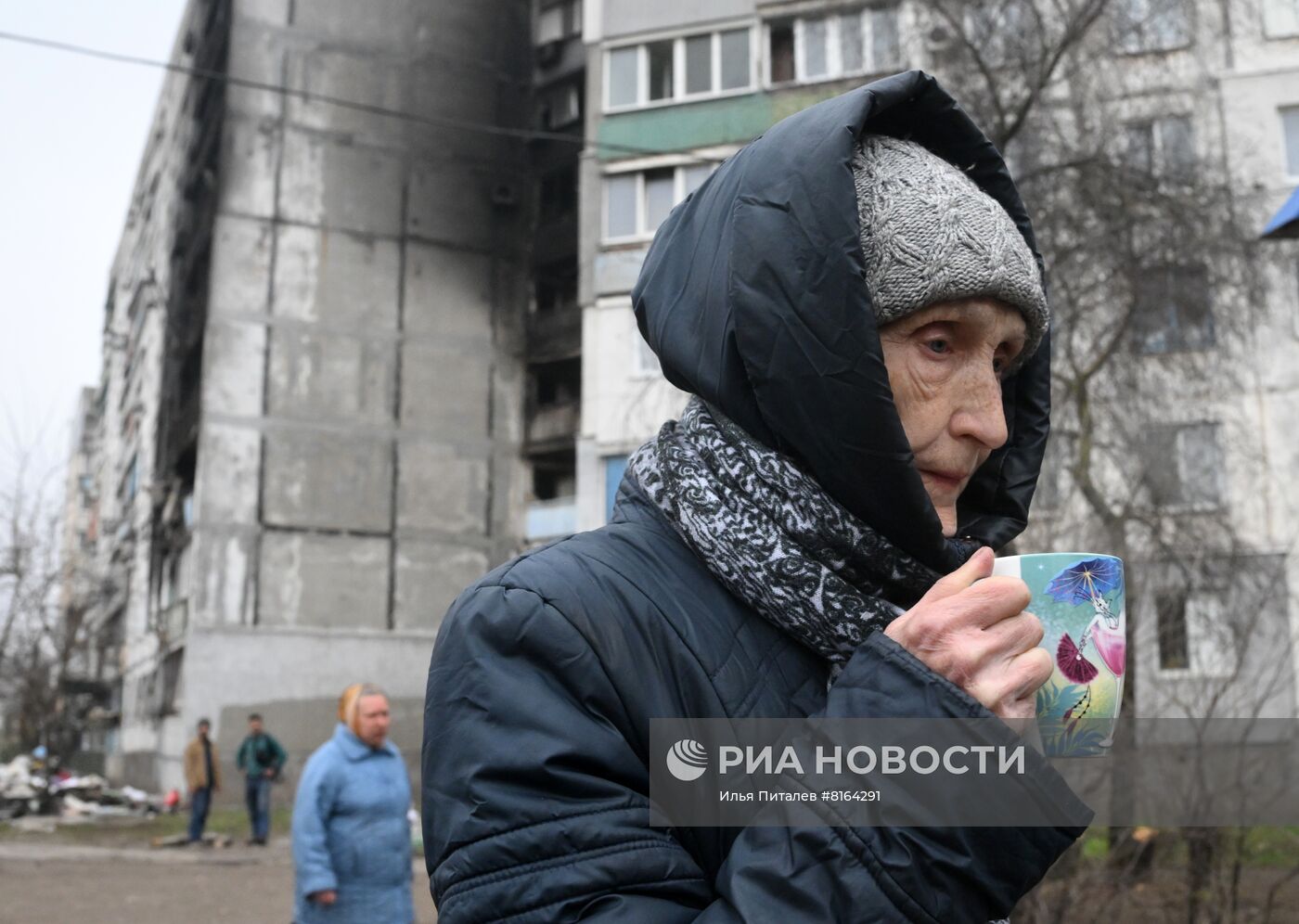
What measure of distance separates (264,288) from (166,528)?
8057 millimetres

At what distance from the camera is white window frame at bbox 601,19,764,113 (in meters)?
28.6

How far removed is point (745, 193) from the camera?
1474 mm

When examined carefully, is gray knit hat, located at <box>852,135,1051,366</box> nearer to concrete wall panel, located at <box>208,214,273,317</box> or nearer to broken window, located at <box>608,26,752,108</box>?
broken window, located at <box>608,26,752,108</box>

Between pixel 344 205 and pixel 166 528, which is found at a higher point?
pixel 344 205

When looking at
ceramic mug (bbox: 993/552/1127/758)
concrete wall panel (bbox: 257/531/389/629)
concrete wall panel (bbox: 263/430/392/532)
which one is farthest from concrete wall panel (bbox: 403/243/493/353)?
ceramic mug (bbox: 993/552/1127/758)

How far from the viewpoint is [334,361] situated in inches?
1208

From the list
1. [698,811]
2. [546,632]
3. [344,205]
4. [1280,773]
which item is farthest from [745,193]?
[344,205]

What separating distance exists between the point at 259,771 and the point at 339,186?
16404mm

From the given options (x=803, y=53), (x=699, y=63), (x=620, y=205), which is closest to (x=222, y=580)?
(x=620, y=205)

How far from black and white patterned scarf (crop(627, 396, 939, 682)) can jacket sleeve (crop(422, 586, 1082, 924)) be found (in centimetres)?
15

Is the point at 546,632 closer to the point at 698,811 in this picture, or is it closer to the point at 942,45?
the point at 698,811


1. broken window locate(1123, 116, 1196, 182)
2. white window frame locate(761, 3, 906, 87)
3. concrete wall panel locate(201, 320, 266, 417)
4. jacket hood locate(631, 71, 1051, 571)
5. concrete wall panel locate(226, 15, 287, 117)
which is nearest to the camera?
jacket hood locate(631, 71, 1051, 571)

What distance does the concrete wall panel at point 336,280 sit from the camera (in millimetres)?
30359

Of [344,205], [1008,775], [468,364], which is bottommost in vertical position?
[1008,775]
